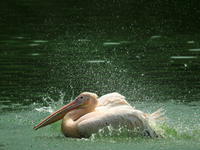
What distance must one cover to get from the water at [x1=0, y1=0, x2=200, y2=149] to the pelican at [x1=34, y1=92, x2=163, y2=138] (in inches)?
4.7

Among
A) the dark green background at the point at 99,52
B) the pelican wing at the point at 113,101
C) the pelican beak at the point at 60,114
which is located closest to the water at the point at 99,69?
the dark green background at the point at 99,52

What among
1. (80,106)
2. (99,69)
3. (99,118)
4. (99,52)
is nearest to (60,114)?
(80,106)

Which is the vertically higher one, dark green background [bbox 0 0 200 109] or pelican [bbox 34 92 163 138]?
pelican [bbox 34 92 163 138]

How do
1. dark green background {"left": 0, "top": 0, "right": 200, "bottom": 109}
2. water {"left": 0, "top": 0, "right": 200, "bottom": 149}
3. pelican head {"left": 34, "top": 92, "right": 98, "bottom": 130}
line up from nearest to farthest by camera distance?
water {"left": 0, "top": 0, "right": 200, "bottom": 149} → pelican head {"left": 34, "top": 92, "right": 98, "bottom": 130} → dark green background {"left": 0, "top": 0, "right": 200, "bottom": 109}

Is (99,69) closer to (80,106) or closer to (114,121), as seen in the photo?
(80,106)

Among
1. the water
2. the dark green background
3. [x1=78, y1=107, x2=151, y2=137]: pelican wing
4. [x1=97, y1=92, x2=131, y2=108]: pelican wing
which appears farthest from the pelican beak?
the dark green background

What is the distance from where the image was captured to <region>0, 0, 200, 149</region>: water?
620 cm

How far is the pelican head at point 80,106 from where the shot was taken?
6309 millimetres

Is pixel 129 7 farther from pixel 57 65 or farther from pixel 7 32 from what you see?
pixel 57 65

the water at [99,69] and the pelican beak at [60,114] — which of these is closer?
the water at [99,69]

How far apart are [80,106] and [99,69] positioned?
11.9 ft

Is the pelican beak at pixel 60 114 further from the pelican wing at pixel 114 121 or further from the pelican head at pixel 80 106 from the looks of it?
the pelican wing at pixel 114 121

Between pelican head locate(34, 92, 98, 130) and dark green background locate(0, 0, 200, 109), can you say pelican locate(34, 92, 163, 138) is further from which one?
dark green background locate(0, 0, 200, 109)

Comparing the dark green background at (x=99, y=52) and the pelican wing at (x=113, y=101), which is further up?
the pelican wing at (x=113, y=101)
